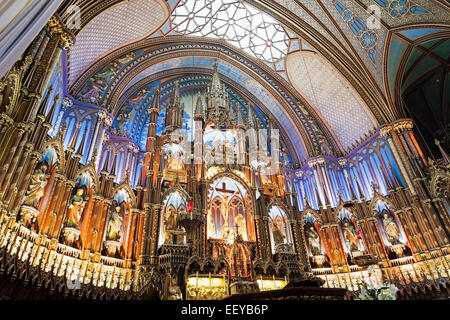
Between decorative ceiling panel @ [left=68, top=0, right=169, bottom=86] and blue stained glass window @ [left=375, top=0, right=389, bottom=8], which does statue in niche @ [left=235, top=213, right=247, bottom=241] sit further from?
blue stained glass window @ [left=375, top=0, right=389, bottom=8]

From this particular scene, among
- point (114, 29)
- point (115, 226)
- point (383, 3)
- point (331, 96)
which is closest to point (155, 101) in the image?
point (114, 29)

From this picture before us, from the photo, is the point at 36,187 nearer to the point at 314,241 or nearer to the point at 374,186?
the point at 314,241

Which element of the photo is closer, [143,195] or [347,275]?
[143,195]

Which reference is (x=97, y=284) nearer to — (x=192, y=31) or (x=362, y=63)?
(x=192, y=31)

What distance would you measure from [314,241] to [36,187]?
49.7 ft

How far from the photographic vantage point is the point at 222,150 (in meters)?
18.8

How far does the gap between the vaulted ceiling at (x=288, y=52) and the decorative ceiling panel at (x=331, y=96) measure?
0.08m

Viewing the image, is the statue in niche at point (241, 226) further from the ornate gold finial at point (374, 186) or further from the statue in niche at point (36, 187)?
the statue in niche at point (36, 187)

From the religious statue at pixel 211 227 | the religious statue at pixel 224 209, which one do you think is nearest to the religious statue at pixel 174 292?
the religious statue at pixel 211 227

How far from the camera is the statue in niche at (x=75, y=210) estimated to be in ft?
36.9

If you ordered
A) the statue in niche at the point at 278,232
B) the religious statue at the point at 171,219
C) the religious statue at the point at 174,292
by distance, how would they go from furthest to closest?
the statue in niche at the point at 278,232
the religious statue at the point at 171,219
the religious statue at the point at 174,292

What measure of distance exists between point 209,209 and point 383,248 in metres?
10.2
